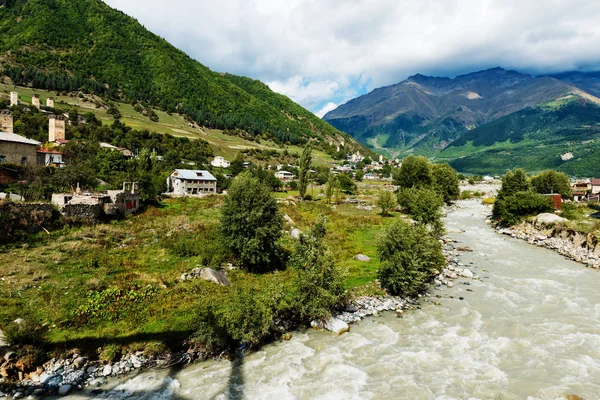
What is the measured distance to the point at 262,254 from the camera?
25.5 metres

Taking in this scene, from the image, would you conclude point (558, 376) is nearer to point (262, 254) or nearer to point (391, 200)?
point (262, 254)

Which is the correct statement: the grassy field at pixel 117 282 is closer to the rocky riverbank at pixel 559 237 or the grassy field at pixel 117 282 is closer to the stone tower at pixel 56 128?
the rocky riverbank at pixel 559 237

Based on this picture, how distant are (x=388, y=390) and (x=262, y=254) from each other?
46.0 feet

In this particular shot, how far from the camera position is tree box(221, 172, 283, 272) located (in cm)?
2547

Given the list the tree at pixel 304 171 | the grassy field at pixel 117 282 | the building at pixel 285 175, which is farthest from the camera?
the building at pixel 285 175

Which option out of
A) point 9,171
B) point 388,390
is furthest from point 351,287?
point 9,171

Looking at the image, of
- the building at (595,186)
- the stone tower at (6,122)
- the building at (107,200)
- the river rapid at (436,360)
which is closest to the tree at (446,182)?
the building at (595,186)

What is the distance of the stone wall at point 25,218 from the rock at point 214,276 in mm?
16406

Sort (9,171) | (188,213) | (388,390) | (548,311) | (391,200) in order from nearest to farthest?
1. (388,390)
2. (548,311)
3. (9,171)
4. (188,213)
5. (391,200)

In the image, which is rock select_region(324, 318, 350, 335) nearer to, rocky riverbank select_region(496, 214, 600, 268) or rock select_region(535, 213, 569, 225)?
rocky riverbank select_region(496, 214, 600, 268)

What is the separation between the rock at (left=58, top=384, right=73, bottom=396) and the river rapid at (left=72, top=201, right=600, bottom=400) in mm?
610

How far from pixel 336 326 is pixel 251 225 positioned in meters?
10.8

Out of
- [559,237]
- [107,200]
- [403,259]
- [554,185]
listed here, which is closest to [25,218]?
[107,200]

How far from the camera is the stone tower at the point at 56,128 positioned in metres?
74.6
